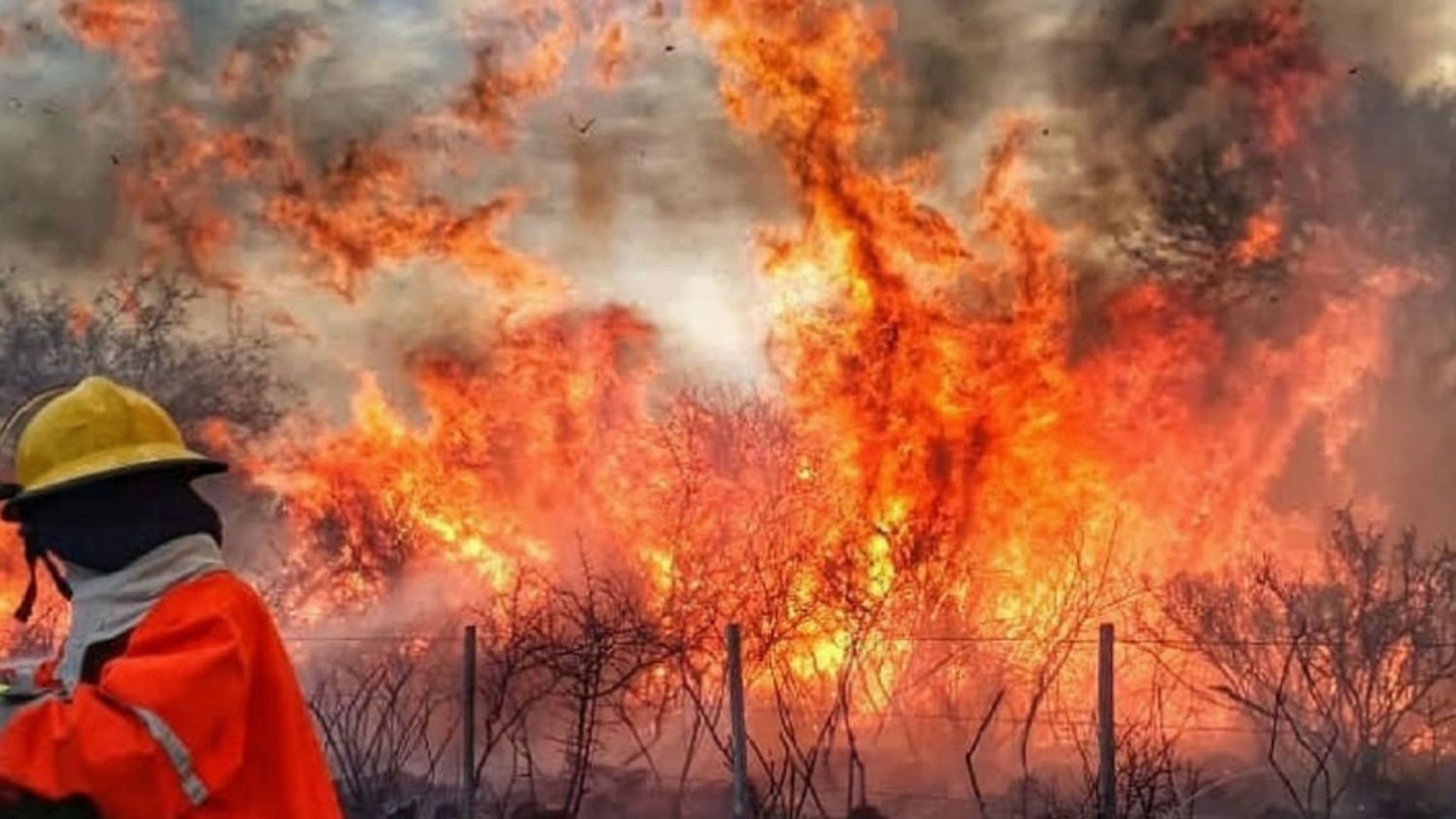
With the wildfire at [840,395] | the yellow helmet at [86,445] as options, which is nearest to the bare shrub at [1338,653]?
the wildfire at [840,395]

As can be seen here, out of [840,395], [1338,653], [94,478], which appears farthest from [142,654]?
[840,395]

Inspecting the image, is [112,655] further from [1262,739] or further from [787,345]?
[787,345]

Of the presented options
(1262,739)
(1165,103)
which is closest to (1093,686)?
(1262,739)

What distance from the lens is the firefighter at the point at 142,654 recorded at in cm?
239

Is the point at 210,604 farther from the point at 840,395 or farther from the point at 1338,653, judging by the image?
the point at 840,395

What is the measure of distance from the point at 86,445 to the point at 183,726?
0.54 metres

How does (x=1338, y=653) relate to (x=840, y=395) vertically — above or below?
below

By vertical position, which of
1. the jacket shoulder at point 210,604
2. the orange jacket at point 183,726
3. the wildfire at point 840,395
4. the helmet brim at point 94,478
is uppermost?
the wildfire at point 840,395

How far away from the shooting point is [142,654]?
98.1 inches

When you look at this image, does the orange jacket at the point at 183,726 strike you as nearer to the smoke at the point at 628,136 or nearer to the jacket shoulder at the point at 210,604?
the jacket shoulder at the point at 210,604

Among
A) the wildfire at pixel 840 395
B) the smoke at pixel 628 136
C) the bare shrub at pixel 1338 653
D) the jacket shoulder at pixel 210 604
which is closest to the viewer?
the jacket shoulder at pixel 210 604

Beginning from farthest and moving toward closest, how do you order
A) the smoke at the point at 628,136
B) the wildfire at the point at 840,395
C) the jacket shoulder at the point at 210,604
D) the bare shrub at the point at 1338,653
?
the wildfire at the point at 840,395 < the smoke at the point at 628,136 < the bare shrub at the point at 1338,653 < the jacket shoulder at the point at 210,604

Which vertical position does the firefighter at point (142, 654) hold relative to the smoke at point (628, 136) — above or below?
below

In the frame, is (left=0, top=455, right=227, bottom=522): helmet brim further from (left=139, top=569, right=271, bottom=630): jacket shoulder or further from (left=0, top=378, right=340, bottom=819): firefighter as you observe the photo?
(left=139, top=569, right=271, bottom=630): jacket shoulder
